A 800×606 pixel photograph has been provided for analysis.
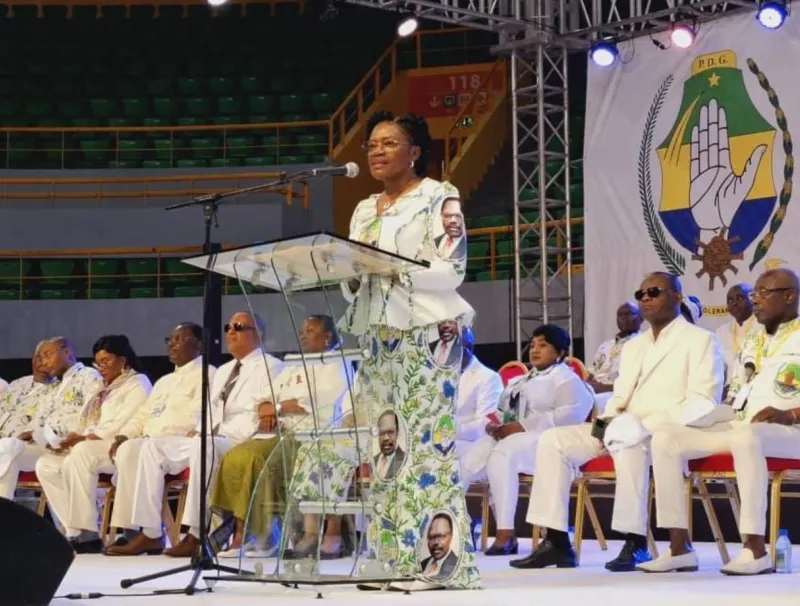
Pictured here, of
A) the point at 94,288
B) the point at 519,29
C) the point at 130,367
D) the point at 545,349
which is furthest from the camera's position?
the point at 94,288

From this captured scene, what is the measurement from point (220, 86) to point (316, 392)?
12.4 m

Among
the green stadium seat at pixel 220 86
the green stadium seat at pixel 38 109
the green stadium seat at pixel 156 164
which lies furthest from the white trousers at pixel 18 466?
the green stadium seat at pixel 220 86

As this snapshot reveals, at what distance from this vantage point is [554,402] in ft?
19.6

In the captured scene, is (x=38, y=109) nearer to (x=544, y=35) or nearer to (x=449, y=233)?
(x=544, y=35)

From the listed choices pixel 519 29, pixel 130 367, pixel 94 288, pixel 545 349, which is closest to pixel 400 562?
pixel 545 349

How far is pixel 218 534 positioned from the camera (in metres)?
4.70

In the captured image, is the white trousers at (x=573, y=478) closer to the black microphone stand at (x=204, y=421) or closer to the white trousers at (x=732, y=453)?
the white trousers at (x=732, y=453)

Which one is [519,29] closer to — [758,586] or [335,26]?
[758,586]

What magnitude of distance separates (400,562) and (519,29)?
6386 millimetres

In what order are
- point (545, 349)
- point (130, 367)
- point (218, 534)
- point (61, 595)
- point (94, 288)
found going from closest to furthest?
point (61, 595) < point (218, 534) < point (545, 349) < point (130, 367) < point (94, 288)

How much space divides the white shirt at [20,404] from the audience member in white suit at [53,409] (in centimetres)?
5

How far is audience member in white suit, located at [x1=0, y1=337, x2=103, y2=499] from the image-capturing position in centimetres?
664

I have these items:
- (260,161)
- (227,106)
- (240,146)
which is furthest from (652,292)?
(227,106)

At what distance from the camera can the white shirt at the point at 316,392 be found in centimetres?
378
